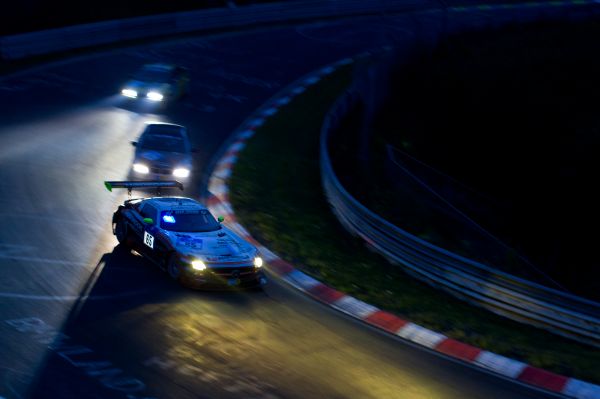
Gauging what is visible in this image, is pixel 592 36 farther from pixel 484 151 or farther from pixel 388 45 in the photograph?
pixel 484 151

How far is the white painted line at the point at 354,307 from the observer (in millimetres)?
14984

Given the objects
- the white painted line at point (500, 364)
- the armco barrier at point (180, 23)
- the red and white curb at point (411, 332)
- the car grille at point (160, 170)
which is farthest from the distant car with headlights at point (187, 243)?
the armco barrier at point (180, 23)

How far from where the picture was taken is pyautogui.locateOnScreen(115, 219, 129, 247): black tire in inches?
662

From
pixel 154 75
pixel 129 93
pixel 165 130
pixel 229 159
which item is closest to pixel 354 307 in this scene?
pixel 165 130

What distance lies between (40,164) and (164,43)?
1857cm

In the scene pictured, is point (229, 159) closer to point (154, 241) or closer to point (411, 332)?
point (154, 241)

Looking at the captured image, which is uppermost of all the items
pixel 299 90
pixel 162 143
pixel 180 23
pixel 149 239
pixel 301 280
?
pixel 180 23

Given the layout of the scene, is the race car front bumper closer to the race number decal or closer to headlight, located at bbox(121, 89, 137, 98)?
the race number decal

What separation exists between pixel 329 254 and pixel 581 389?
690 cm

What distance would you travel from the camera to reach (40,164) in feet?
73.8

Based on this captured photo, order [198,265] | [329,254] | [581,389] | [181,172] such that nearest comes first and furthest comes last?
[581,389]
[198,265]
[329,254]
[181,172]

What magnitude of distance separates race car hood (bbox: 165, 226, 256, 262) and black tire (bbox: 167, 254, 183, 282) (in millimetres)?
207

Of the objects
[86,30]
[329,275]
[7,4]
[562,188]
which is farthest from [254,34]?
[329,275]

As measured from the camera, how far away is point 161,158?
22172 mm
